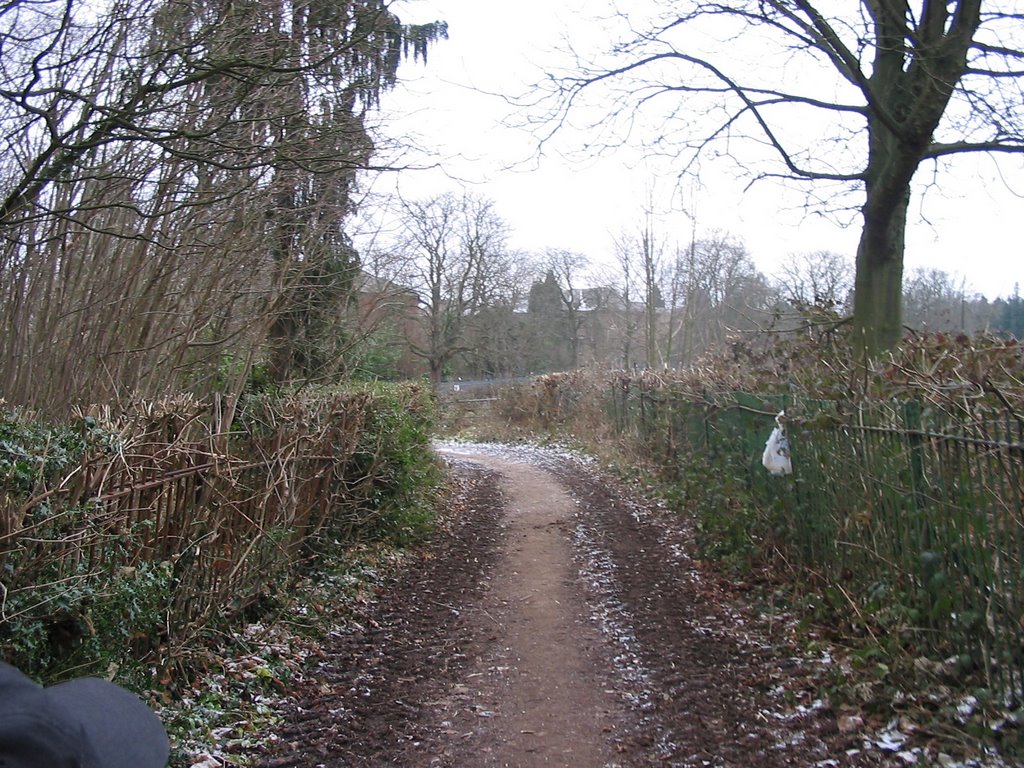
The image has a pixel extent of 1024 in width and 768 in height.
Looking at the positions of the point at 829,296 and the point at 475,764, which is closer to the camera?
the point at 475,764

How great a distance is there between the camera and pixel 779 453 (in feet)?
27.2

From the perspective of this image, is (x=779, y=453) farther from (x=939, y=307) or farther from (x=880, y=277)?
(x=939, y=307)

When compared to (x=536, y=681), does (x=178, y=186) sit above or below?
above

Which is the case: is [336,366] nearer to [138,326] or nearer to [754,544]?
[138,326]

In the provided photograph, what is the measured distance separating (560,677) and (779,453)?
3.16 metres

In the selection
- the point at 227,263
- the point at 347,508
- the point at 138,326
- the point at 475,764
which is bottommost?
the point at 475,764

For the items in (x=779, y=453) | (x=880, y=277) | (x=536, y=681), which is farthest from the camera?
(x=880, y=277)

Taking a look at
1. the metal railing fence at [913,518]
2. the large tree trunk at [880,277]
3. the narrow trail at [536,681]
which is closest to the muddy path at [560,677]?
the narrow trail at [536,681]

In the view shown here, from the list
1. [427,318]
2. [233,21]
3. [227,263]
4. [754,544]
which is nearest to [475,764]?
[754,544]

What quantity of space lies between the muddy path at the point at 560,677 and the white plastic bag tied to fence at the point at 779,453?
4.30 ft

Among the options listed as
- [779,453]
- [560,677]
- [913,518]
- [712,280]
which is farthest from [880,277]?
[712,280]

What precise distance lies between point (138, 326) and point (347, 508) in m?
3.15

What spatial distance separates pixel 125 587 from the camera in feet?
15.6

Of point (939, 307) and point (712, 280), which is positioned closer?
point (939, 307)
